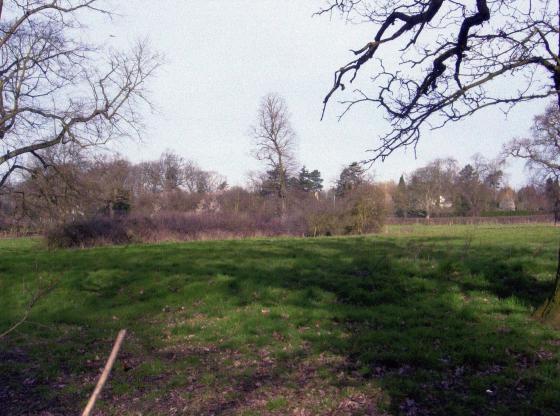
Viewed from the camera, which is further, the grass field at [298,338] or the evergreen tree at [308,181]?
the evergreen tree at [308,181]

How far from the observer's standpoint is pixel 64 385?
23.4 ft

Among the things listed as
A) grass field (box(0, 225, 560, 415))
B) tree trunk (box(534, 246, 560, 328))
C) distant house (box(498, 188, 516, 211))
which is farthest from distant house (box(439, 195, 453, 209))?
tree trunk (box(534, 246, 560, 328))

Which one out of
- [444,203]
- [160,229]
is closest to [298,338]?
[160,229]

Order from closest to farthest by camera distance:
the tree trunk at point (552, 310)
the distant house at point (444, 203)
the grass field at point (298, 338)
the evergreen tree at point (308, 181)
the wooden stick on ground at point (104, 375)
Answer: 1. the wooden stick on ground at point (104, 375)
2. the grass field at point (298, 338)
3. the tree trunk at point (552, 310)
4. the evergreen tree at point (308, 181)
5. the distant house at point (444, 203)

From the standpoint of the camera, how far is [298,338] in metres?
8.08

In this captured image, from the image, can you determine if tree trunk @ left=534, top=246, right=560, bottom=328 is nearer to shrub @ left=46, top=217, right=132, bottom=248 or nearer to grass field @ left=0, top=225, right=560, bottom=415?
grass field @ left=0, top=225, right=560, bottom=415

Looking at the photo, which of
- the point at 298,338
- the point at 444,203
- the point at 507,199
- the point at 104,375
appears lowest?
the point at 298,338

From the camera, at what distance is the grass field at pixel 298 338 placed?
19.2 ft

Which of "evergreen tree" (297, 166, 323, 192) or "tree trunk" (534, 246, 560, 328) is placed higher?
"evergreen tree" (297, 166, 323, 192)

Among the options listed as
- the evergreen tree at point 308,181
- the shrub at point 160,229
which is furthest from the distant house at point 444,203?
the shrub at point 160,229

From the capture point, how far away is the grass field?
19.2ft

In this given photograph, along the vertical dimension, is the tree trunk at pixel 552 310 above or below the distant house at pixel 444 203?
below

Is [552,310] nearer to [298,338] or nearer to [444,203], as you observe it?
[298,338]

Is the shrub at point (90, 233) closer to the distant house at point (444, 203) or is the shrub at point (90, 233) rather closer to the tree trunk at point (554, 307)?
the tree trunk at point (554, 307)
